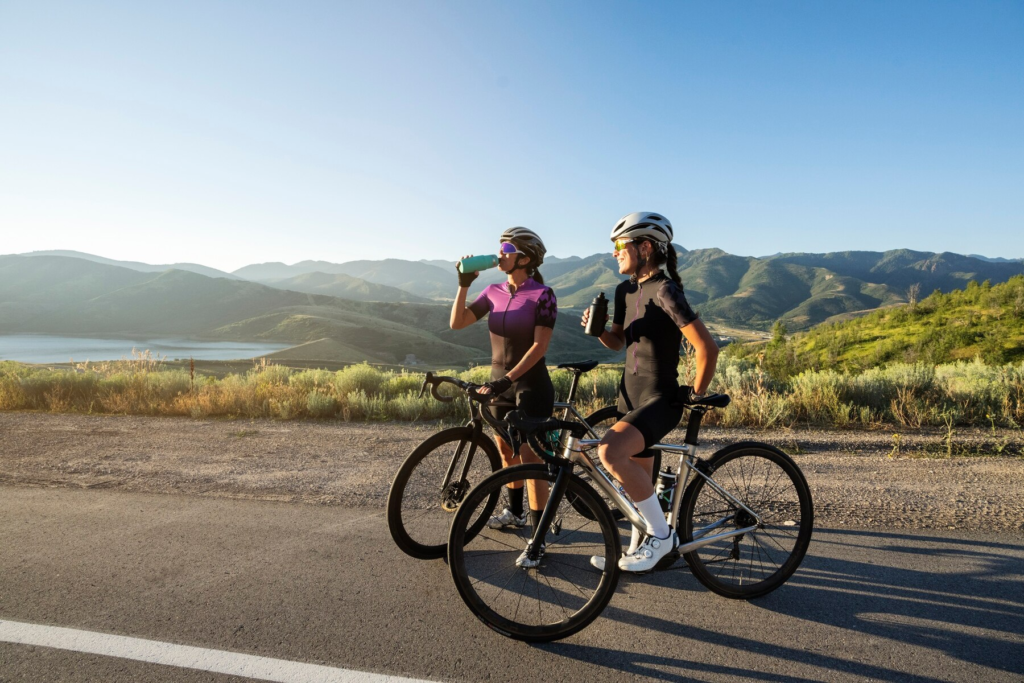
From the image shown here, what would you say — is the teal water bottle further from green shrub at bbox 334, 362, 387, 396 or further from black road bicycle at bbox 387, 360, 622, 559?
green shrub at bbox 334, 362, 387, 396

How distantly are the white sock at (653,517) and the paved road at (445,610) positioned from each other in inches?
19.2

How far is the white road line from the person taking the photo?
2.57 m

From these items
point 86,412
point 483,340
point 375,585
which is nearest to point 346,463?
point 375,585

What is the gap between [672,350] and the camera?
10.8 feet

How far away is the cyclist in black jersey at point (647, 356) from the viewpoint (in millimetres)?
3014

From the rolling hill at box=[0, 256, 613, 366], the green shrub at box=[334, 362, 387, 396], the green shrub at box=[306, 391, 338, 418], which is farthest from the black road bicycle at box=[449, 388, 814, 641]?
the rolling hill at box=[0, 256, 613, 366]

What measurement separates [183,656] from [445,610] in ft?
4.25

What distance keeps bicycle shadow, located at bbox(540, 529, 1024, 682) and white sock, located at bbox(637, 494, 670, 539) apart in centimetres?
49

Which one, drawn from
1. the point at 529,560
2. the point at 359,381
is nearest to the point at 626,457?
the point at 529,560

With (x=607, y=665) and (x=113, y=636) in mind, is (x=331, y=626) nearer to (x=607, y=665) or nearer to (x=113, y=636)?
(x=113, y=636)

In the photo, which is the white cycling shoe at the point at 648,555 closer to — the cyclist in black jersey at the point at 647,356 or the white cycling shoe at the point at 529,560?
the cyclist in black jersey at the point at 647,356

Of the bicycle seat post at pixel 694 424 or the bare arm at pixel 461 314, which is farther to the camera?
the bare arm at pixel 461 314

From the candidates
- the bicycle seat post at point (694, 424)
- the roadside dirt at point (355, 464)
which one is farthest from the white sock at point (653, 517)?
the roadside dirt at point (355, 464)

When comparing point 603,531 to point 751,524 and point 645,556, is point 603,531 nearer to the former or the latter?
point 645,556
